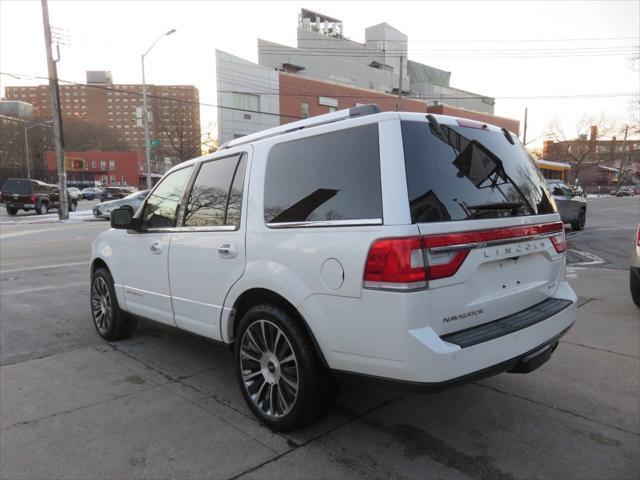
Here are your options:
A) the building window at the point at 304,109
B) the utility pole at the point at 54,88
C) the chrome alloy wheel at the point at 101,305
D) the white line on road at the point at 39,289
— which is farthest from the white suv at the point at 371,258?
the building window at the point at 304,109

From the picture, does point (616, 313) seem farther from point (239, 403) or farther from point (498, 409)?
point (239, 403)

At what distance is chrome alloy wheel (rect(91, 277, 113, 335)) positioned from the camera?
489cm

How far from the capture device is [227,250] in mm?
3252

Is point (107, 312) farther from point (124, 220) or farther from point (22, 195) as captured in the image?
point (22, 195)

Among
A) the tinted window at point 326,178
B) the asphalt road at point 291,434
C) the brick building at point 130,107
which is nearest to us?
the tinted window at point 326,178

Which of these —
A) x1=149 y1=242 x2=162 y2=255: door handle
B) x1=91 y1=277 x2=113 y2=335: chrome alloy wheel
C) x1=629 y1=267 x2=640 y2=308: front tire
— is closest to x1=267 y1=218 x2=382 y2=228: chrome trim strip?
x1=149 y1=242 x2=162 y2=255: door handle

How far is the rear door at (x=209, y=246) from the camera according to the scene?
3281mm

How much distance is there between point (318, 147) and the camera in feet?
9.49

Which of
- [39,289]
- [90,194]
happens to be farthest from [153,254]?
[90,194]

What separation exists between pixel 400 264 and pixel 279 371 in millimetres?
1174

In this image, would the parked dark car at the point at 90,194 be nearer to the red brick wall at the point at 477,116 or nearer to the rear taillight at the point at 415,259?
the red brick wall at the point at 477,116

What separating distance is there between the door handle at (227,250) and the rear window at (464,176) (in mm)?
1346

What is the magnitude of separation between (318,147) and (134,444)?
2.16 meters

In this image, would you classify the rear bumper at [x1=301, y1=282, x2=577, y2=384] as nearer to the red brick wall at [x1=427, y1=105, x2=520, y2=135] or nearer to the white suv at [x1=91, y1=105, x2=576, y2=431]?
the white suv at [x1=91, y1=105, x2=576, y2=431]
